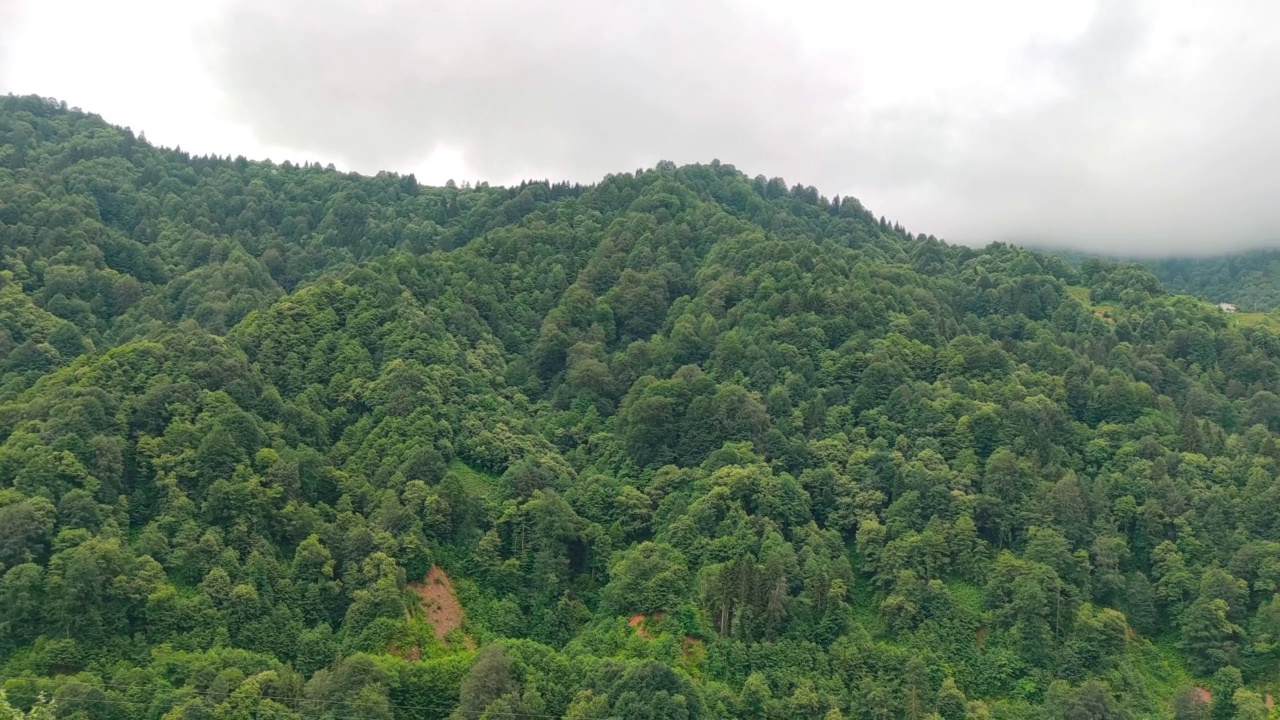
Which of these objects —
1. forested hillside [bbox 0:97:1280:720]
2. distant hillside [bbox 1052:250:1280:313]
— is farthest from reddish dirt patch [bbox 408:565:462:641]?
distant hillside [bbox 1052:250:1280:313]

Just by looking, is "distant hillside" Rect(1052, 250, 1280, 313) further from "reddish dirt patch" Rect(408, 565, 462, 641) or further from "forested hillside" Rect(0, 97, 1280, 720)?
"reddish dirt patch" Rect(408, 565, 462, 641)

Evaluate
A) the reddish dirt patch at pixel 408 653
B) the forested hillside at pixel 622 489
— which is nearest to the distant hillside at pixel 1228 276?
the forested hillside at pixel 622 489

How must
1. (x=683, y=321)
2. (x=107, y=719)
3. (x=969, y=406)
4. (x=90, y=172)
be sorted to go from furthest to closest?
(x=90, y=172) < (x=683, y=321) < (x=969, y=406) < (x=107, y=719)

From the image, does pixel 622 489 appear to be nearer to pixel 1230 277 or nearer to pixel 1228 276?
pixel 1230 277

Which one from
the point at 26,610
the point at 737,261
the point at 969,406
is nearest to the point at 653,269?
the point at 737,261

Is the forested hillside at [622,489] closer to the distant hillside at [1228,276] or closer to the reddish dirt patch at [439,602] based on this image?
the reddish dirt patch at [439,602]

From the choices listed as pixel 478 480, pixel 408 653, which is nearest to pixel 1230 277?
pixel 478 480

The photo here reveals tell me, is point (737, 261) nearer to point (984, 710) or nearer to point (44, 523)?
point (984, 710)
